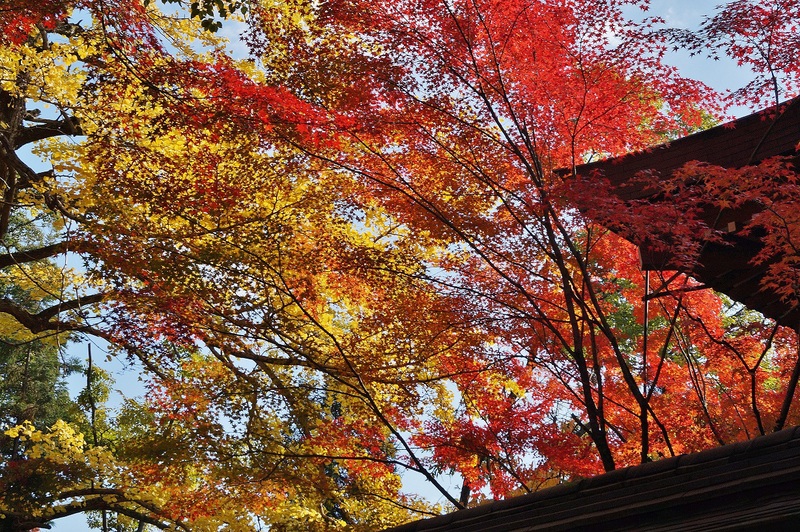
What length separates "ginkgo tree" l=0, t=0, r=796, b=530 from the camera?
9.22 meters

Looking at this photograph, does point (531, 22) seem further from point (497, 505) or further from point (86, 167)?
point (86, 167)

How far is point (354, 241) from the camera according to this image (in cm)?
1275

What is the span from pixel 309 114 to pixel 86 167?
5.29 meters

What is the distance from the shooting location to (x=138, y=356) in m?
12.3

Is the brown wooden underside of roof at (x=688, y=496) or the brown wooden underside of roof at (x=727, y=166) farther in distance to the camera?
the brown wooden underside of roof at (x=727, y=166)

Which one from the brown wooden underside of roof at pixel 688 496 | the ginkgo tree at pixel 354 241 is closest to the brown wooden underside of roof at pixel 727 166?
the ginkgo tree at pixel 354 241

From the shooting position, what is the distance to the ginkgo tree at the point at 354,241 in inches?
363

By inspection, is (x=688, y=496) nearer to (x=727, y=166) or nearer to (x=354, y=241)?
(x=727, y=166)

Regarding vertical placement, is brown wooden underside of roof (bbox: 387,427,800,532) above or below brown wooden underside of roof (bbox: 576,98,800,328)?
below

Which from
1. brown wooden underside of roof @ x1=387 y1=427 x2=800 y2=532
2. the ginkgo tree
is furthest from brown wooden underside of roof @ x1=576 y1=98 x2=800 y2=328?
brown wooden underside of roof @ x1=387 y1=427 x2=800 y2=532

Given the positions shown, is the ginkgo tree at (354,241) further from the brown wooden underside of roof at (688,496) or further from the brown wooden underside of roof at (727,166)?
the brown wooden underside of roof at (688,496)

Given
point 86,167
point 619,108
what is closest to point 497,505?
point 619,108

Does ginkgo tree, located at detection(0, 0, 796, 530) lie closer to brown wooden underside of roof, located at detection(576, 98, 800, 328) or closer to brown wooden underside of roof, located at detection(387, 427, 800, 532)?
brown wooden underside of roof, located at detection(576, 98, 800, 328)

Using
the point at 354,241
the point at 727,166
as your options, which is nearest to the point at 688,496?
the point at 727,166
